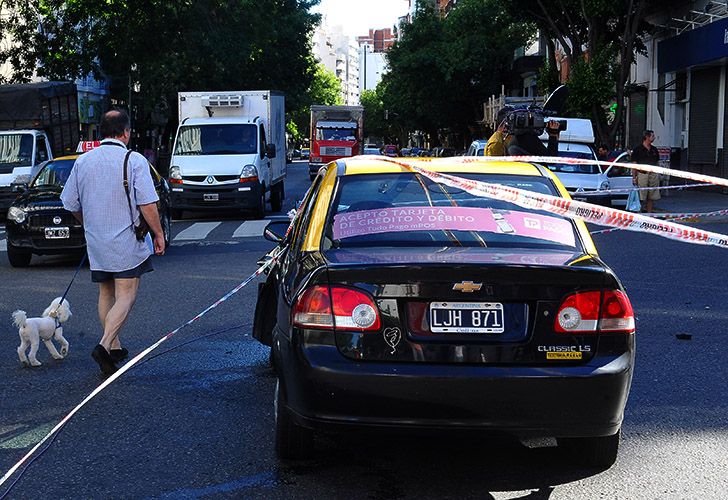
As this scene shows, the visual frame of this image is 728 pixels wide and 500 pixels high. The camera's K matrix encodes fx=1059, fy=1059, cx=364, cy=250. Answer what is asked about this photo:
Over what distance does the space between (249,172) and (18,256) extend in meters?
8.38

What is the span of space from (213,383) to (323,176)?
1778 mm

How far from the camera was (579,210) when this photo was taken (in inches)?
202

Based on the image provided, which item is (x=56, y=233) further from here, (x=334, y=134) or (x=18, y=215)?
(x=334, y=134)

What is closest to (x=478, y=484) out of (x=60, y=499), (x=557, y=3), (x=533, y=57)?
(x=60, y=499)

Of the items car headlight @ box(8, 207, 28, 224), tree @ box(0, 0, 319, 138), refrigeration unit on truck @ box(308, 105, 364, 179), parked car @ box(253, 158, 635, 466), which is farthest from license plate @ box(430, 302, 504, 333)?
refrigeration unit on truck @ box(308, 105, 364, 179)

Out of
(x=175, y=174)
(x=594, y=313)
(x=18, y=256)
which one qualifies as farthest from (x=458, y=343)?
(x=175, y=174)

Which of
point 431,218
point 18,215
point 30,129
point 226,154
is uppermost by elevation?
point 30,129

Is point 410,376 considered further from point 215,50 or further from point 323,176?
point 215,50

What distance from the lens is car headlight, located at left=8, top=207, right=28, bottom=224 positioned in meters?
14.4

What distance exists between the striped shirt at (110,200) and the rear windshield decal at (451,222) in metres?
2.28

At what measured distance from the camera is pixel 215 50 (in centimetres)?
3884

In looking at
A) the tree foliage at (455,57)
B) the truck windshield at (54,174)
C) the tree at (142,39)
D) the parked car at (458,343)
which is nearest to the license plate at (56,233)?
the truck windshield at (54,174)

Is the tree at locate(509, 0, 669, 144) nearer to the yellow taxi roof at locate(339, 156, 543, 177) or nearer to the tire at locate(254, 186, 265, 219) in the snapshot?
the tire at locate(254, 186, 265, 219)

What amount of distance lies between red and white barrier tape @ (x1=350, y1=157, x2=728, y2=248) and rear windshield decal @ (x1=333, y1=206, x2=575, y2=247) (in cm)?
11
